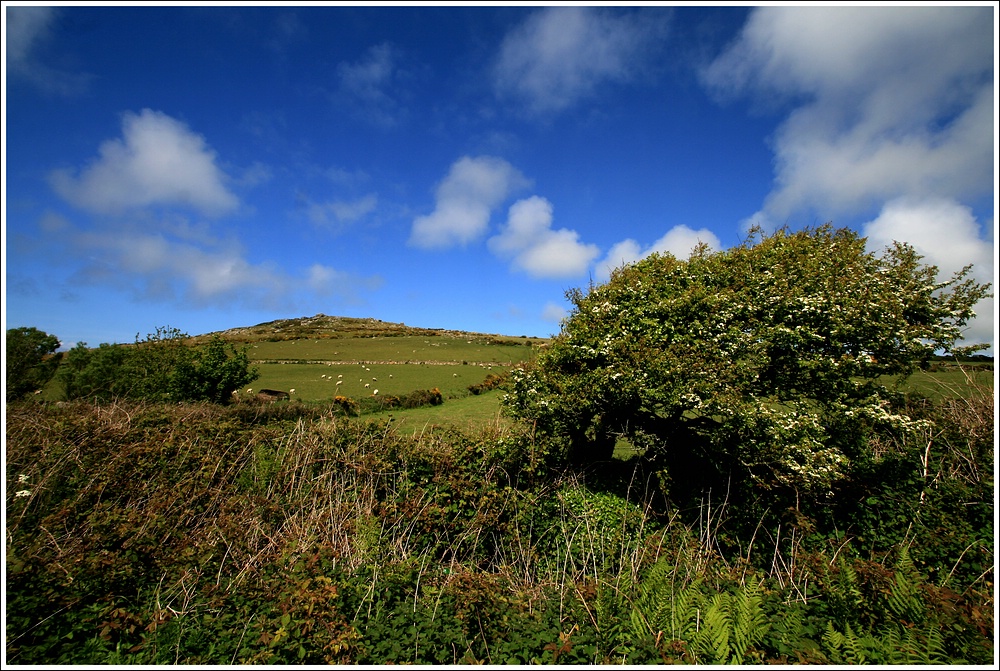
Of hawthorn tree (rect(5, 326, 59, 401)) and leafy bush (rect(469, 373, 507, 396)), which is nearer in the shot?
hawthorn tree (rect(5, 326, 59, 401))

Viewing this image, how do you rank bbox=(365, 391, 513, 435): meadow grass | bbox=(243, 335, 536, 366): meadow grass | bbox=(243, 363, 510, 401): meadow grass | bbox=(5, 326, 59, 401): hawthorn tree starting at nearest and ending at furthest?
1. bbox=(5, 326, 59, 401): hawthorn tree
2. bbox=(365, 391, 513, 435): meadow grass
3. bbox=(243, 363, 510, 401): meadow grass
4. bbox=(243, 335, 536, 366): meadow grass

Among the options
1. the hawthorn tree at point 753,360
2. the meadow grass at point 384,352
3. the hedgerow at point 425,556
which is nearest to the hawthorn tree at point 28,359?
the hedgerow at point 425,556

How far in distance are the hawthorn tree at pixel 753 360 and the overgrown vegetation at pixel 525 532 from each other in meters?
0.11

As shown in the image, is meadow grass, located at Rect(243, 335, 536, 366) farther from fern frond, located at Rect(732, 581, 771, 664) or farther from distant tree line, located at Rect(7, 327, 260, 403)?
fern frond, located at Rect(732, 581, 771, 664)

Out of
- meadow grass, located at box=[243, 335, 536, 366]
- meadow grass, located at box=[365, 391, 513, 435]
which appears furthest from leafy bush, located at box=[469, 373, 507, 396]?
meadow grass, located at box=[243, 335, 536, 366]

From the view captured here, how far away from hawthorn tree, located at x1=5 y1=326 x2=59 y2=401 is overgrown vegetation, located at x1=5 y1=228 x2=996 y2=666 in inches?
212

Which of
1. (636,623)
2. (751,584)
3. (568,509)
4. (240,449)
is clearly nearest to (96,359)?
(240,449)

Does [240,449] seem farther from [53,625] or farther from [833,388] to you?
[833,388]

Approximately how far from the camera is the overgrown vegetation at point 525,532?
5078mm

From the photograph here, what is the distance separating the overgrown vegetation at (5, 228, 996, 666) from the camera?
16.7 feet

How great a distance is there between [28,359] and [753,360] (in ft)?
69.7

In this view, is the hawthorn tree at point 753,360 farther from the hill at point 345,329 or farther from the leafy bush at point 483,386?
the hill at point 345,329

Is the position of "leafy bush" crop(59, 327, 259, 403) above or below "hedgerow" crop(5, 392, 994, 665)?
above

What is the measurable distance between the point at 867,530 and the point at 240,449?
13.3m
